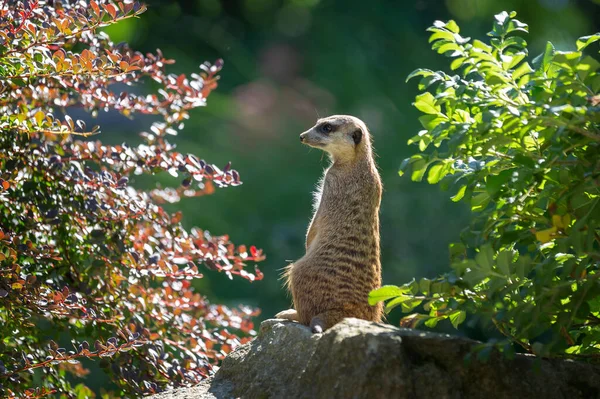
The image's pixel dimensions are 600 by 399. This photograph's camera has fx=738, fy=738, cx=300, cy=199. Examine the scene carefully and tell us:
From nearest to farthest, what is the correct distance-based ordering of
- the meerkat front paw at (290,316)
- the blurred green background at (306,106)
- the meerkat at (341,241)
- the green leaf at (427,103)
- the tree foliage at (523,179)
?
the tree foliage at (523,179), the green leaf at (427,103), the meerkat at (341,241), the meerkat front paw at (290,316), the blurred green background at (306,106)

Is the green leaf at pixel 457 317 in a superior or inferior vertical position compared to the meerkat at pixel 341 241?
inferior

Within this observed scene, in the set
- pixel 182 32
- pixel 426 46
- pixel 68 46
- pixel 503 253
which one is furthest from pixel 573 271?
pixel 182 32

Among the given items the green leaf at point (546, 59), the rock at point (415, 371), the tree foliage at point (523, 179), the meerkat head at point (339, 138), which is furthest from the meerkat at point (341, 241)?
the green leaf at point (546, 59)

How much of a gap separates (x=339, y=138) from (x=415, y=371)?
126 centimetres

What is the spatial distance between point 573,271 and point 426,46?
3838 mm

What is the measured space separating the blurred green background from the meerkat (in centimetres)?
201

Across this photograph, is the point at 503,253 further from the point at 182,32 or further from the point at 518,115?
the point at 182,32

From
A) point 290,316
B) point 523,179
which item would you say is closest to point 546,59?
point 523,179

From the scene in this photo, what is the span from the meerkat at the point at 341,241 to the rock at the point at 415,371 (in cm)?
30

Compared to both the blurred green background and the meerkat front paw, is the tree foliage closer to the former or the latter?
the meerkat front paw

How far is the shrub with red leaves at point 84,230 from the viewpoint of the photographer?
2.27 metres

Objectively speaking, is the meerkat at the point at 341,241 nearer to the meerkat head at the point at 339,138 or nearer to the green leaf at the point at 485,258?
the meerkat head at the point at 339,138

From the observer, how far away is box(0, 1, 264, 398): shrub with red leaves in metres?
2.27

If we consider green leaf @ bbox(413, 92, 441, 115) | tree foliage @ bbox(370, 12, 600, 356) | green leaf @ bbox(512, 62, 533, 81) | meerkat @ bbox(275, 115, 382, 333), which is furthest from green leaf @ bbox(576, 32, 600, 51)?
meerkat @ bbox(275, 115, 382, 333)
